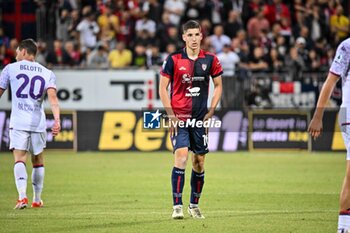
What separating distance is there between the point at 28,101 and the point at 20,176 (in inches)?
44.4

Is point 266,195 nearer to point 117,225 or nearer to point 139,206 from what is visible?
point 139,206

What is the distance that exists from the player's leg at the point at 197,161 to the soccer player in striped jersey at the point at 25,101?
2.29 metres

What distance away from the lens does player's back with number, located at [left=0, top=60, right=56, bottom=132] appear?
1397 centimetres

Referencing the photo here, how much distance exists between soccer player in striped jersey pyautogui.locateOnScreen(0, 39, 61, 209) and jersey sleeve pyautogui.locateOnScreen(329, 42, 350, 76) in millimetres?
5191

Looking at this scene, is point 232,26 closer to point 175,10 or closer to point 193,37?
point 175,10

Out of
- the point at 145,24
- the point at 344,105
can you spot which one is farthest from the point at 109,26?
the point at 344,105

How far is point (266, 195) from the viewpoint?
16328 millimetres

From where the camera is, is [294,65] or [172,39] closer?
[294,65]

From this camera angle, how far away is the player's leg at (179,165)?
12.5 meters

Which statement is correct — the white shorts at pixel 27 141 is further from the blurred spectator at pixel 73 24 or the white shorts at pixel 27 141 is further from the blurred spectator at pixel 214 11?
the blurred spectator at pixel 214 11

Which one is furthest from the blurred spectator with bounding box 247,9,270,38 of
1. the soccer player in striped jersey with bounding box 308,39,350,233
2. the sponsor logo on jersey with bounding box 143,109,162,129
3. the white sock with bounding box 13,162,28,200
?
the soccer player in striped jersey with bounding box 308,39,350,233

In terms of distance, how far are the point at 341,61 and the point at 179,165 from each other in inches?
130

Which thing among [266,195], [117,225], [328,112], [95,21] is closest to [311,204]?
[266,195]

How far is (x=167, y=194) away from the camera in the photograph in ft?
54.2
